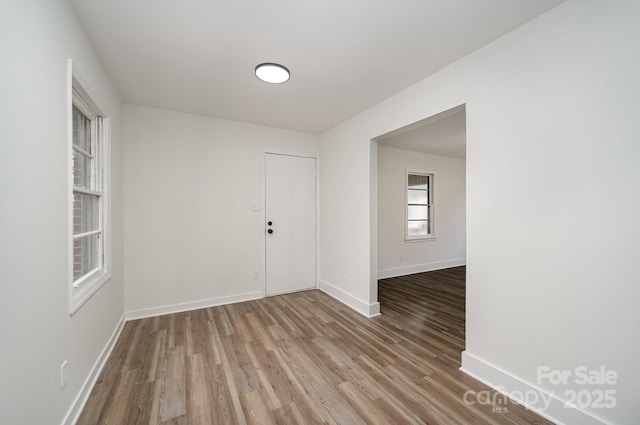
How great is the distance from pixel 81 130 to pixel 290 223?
2.59 m

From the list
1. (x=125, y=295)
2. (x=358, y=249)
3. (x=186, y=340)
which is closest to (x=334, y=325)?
(x=358, y=249)

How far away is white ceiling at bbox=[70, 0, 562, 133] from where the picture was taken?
159cm

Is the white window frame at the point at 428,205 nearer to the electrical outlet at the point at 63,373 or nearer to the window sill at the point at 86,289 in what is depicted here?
the window sill at the point at 86,289

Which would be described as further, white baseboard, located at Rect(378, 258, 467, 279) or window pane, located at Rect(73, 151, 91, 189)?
white baseboard, located at Rect(378, 258, 467, 279)

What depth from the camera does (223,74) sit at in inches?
92.4

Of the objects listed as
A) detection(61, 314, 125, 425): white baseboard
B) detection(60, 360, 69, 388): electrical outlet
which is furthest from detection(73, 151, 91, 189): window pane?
detection(61, 314, 125, 425): white baseboard

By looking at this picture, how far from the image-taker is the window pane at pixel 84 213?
1854mm

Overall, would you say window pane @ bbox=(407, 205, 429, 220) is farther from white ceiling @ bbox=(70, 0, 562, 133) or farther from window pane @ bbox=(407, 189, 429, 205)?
white ceiling @ bbox=(70, 0, 562, 133)

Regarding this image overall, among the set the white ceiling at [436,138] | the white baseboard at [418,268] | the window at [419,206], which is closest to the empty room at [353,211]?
the white ceiling at [436,138]

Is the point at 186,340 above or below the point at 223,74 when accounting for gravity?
below

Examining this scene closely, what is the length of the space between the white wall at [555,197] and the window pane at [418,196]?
3276 mm

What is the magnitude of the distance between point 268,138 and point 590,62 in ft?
10.9

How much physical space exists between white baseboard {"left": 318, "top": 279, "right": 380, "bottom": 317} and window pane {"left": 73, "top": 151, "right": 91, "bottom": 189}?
3.03 m

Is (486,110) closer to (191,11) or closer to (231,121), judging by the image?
(191,11)
